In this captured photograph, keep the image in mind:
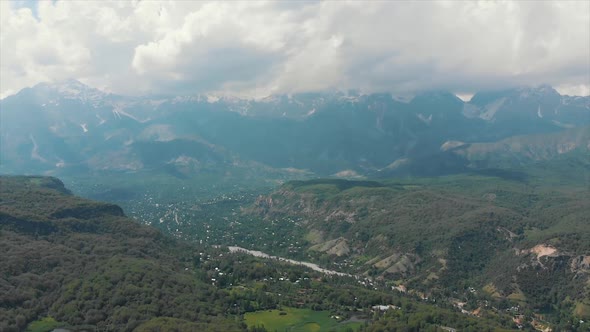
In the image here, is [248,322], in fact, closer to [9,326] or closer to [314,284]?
[314,284]

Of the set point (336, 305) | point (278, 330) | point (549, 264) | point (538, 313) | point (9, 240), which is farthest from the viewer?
point (549, 264)

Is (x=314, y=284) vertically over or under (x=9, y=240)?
under

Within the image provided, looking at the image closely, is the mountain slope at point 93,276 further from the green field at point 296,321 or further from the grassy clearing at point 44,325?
the green field at point 296,321

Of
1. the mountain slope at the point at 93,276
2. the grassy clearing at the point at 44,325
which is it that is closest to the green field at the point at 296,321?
the mountain slope at the point at 93,276

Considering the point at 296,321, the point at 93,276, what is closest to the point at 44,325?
the point at 93,276

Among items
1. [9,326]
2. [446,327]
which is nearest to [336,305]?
[446,327]

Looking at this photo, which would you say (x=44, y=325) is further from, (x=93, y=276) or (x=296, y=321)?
(x=296, y=321)

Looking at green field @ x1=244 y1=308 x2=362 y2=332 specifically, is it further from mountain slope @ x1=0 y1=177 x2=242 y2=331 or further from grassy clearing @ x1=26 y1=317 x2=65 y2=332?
grassy clearing @ x1=26 y1=317 x2=65 y2=332

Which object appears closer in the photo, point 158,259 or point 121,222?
point 158,259
